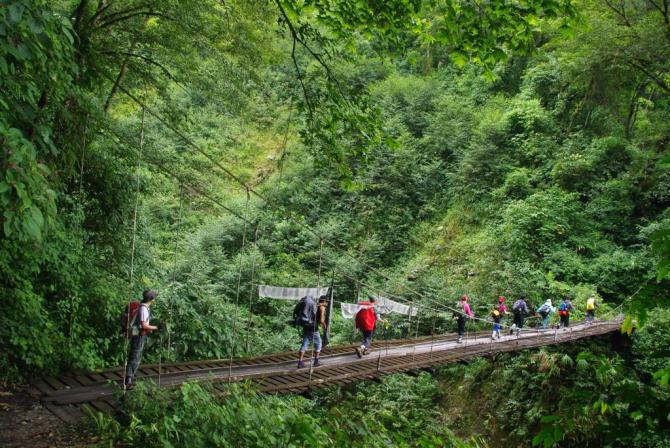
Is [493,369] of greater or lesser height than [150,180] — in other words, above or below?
below

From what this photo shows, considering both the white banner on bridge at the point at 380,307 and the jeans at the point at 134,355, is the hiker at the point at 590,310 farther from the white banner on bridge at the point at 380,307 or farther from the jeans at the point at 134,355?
the jeans at the point at 134,355

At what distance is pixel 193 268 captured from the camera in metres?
11.9

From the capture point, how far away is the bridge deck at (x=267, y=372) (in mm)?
3834

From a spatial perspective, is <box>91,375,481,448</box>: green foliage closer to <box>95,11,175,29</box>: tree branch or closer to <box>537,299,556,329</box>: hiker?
<box>95,11,175,29</box>: tree branch

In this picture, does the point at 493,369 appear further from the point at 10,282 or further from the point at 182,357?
the point at 10,282

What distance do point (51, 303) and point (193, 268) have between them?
6.52 metres

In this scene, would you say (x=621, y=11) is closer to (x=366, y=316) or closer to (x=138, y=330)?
(x=366, y=316)

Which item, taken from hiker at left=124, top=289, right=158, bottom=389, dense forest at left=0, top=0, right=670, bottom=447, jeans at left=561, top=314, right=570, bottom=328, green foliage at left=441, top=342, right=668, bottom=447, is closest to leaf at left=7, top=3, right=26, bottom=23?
dense forest at left=0, top=0, right=670, bottom=447

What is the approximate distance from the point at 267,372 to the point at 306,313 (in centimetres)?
80

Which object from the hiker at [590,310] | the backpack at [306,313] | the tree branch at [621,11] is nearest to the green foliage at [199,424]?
the backpack at [306,313]

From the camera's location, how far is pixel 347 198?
18.1 meters

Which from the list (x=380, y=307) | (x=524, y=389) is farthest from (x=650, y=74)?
(x=380, y=307)

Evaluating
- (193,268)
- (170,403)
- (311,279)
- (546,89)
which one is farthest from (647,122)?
(170,403)

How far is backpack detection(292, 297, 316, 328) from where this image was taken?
554 centimetres
